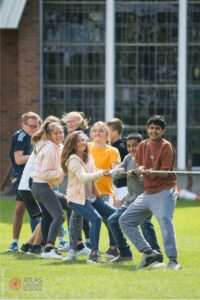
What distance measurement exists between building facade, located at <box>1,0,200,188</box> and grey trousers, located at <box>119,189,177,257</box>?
45.3 feet

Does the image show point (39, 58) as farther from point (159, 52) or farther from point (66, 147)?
point (66, 147)

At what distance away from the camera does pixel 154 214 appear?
1152 cm

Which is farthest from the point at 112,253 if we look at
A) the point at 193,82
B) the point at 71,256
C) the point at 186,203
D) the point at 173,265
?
the point at 193,82

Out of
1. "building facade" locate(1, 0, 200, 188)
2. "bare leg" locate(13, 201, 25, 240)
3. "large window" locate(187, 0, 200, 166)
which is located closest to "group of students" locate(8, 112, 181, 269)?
"bare leg" locate(13, 201, 25, 240)

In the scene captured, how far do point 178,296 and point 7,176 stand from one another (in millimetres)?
15874

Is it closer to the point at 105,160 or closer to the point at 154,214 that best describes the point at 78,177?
the point at 105,160

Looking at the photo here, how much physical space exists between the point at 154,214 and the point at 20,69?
47.7 ft

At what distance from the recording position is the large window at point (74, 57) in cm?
2572

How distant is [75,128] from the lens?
1362 centimetres

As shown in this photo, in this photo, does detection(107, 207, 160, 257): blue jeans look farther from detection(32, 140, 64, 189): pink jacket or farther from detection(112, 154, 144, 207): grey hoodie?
detection(32, 140, 64, 189): pink jacket

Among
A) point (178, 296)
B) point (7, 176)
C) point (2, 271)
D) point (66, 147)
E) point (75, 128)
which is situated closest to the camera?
point (178, 296)

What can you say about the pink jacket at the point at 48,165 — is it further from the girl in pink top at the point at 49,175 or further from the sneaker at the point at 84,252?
the sneaker at the point at 84,252

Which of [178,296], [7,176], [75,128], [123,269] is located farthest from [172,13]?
[178,296]

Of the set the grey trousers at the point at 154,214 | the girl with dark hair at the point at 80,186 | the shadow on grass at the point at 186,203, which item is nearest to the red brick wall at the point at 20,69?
the shadow on grass at the point at 186,203
